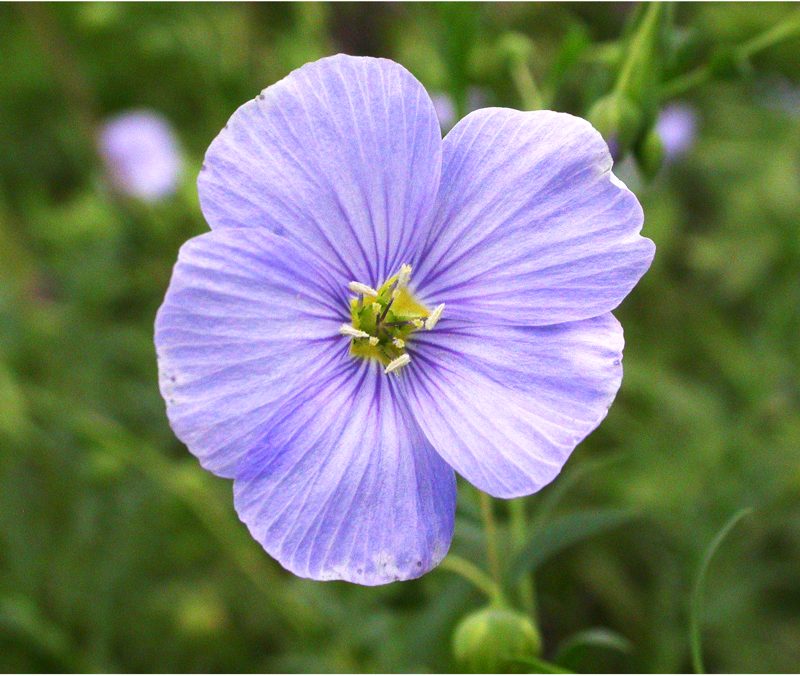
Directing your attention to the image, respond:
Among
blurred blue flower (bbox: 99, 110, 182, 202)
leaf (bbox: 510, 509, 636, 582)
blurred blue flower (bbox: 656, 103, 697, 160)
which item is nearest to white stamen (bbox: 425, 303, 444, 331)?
leaf (bbox: 510, 509, 636, 582)

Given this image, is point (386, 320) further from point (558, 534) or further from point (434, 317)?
point (558, 534)

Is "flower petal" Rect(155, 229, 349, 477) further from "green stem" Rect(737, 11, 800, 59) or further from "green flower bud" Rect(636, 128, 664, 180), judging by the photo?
"green stem" Rect(737, 11, 800, 59)

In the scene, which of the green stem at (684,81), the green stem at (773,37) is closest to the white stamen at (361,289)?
the green stem at (684,81)

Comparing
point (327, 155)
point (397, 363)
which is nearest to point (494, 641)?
point (397, 363)

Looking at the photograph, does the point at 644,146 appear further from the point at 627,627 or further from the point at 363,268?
the point at 627,627

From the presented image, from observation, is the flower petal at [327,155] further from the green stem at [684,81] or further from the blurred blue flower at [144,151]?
the blurred blue flower at [144,151]
